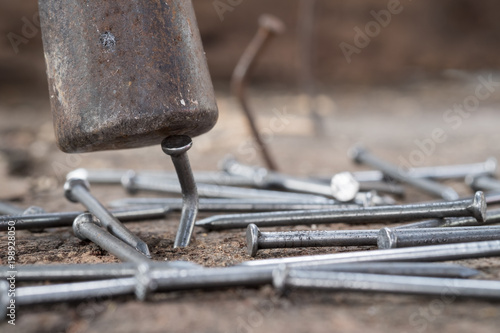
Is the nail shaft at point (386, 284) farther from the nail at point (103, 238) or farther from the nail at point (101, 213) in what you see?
the nail at point (101, 213)

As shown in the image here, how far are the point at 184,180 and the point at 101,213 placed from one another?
1.12 ft

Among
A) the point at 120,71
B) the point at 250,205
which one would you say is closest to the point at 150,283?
the point at 120,71

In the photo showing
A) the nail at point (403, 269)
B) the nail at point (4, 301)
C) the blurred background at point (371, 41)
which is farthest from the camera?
the blurred background at point (371, 41)

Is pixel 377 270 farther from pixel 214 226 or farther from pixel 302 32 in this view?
pixel 302 32

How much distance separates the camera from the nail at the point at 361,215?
1.80 metres

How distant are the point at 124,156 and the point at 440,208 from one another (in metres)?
2.67

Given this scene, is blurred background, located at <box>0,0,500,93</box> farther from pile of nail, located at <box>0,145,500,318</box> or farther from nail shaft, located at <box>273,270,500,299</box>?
nail shaft, located at <box>273,270,500,299</box>

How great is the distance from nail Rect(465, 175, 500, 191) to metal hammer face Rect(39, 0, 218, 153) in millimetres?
1713

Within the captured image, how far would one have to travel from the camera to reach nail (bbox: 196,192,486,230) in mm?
1805

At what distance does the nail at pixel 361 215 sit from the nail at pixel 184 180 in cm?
10

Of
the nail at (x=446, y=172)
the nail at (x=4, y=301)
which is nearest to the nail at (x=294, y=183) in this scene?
the nail at (x=446, y=172)

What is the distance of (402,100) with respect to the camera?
6273mm

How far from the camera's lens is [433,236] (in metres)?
1.58

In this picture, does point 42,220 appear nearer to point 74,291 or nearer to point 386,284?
point 74,291
